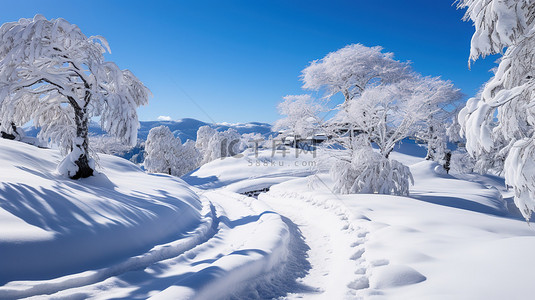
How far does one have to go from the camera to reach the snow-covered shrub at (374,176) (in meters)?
→ 9.97

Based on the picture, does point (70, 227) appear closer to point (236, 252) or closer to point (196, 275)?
point (196, 275)

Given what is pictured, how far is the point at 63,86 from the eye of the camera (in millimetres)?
7609

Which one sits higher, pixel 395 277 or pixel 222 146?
pixel 222 146

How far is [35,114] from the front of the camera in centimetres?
902

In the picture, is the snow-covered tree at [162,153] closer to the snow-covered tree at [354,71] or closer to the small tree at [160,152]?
the small tree at [160,152]

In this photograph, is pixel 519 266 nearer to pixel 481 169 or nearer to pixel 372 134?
pixel 372 134

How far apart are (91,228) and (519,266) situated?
5.79m

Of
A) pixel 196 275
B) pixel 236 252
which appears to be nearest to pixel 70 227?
pixel 196 275

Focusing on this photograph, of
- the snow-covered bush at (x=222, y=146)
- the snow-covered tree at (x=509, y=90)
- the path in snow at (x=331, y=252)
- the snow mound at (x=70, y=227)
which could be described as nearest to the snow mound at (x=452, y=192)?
the path in snow at (x=331, y=252)

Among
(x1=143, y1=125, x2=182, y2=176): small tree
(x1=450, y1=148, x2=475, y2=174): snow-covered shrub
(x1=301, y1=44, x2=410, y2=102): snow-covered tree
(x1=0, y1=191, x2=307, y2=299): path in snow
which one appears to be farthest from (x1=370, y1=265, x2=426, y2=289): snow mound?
(x1=143, y1=125, x2=182, y2=176): small tree

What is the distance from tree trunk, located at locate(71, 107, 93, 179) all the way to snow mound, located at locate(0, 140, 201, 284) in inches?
54.8

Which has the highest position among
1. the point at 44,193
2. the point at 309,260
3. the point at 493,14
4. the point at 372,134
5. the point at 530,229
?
the point at 493,14

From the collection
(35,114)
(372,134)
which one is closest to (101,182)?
(35,114)

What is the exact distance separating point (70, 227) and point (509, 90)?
20.6ft
